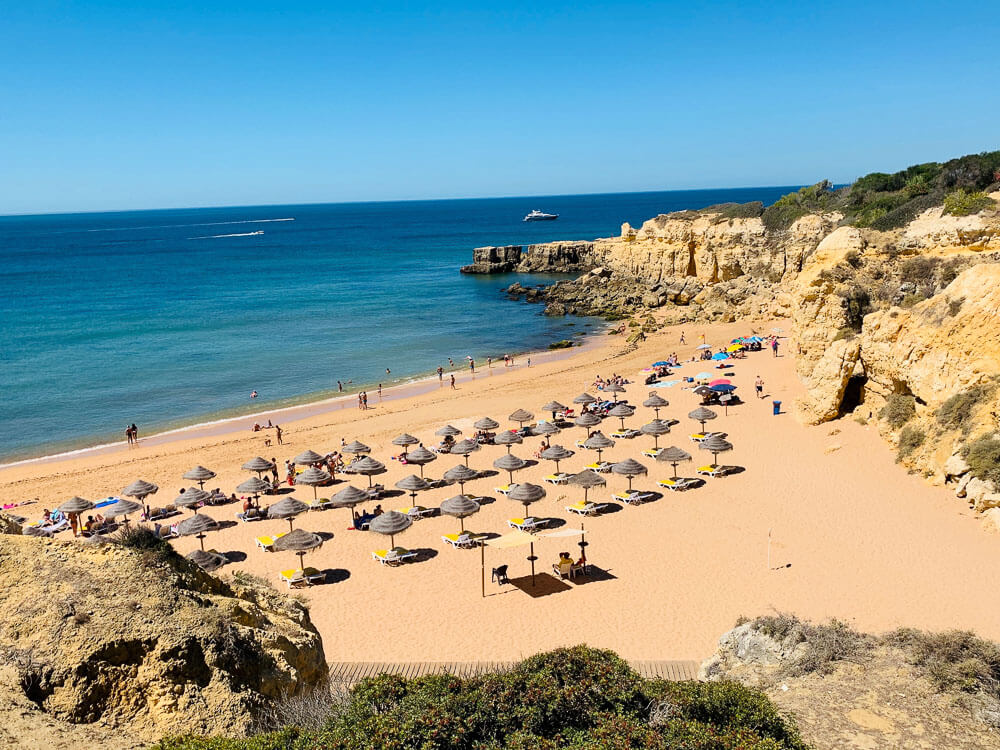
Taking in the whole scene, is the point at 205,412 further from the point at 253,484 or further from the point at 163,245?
the point at 163,245

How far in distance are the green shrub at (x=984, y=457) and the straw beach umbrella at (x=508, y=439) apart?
42.2 ft

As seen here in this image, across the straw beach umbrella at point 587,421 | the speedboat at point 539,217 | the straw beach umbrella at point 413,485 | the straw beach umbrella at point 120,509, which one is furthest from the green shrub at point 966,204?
the speedboat at point 539,217

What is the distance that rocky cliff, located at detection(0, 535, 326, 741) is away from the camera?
608 cm

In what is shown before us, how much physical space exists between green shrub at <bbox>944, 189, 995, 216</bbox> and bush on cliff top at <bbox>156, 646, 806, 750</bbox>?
94.8 feet

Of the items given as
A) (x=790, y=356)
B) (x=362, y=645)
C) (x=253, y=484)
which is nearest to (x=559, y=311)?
(x=790, y=356)

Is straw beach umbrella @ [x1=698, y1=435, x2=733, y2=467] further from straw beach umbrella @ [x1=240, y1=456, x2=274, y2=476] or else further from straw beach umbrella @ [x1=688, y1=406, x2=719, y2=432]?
straw beach umbrella @ [x1=240, y1=456, x2=274, y2=476]

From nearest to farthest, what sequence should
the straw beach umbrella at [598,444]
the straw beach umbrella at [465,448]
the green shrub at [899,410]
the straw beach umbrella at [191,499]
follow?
the straw beach umbrella at [191,499]
the green shrub at [899,410]
the straw beach umbrella at [598,444]
the straw beach umbrella at [465,448]

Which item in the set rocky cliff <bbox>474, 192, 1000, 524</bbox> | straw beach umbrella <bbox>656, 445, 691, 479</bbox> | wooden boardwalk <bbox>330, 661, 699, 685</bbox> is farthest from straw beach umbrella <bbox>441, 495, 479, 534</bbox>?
rocky cliff <bbox>474, 192, 1000, 524</bbox>

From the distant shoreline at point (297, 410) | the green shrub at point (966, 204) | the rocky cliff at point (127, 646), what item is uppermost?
the green shrub at point (966, 204)

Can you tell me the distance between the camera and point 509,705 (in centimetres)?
676

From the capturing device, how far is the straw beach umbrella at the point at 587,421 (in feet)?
Result: 85.6

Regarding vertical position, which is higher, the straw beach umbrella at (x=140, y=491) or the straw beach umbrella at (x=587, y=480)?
the straw beach umbrella at (x=587, y=480)

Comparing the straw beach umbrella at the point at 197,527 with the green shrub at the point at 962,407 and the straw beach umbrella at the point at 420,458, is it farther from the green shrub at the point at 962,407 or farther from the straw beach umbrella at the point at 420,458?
the green shrub at the point at 962,407

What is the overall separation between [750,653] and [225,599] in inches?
299
